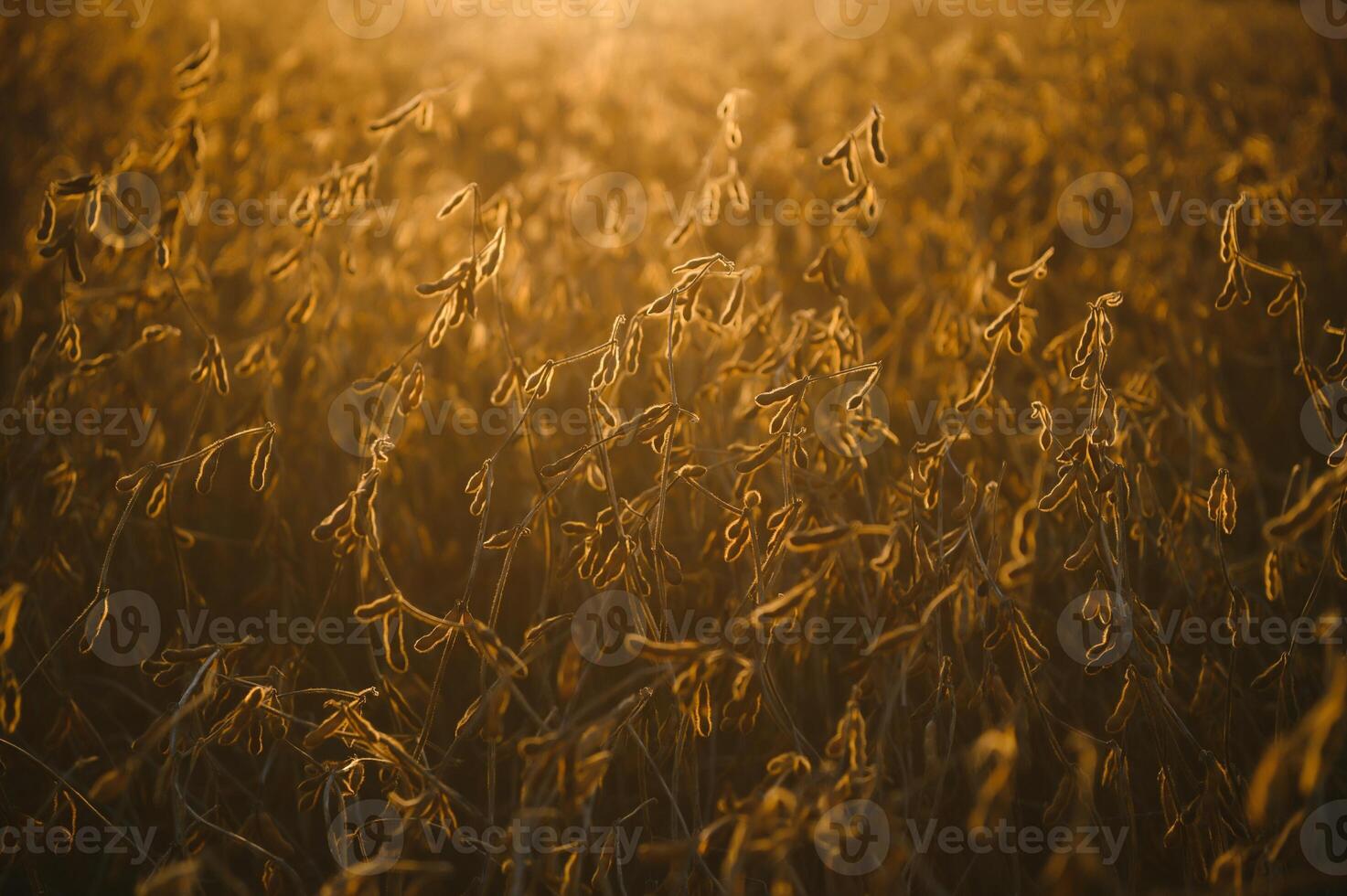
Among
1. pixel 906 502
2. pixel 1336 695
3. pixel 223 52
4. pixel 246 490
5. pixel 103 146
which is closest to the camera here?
pixel 1336 695

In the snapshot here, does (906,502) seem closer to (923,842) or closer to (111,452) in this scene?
(923,842)

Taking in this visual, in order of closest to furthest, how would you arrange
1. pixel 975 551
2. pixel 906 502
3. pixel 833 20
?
pixel 975 551, pixel 906 502, pixel 833 20

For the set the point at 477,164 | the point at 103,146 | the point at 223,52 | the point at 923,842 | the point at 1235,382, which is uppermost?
the point at 223,52

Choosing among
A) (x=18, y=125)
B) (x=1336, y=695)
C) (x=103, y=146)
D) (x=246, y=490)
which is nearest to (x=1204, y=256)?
(x=1336, y=695)

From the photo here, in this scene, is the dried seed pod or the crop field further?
the dried seed pod

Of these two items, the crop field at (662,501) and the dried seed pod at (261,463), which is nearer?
the crop field at (662,501)

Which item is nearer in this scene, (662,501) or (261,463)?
(662,501)

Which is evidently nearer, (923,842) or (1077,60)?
(923,842)

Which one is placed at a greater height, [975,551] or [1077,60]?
[1077,60]
